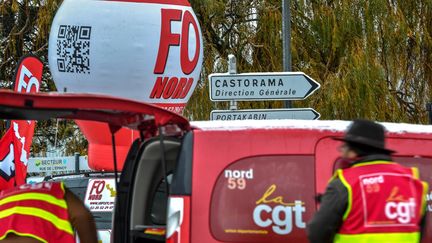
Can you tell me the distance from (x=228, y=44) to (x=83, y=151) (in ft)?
13.3

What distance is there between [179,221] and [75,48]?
9.14 m

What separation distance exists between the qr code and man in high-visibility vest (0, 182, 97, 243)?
327 inches

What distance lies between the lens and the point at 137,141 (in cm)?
557

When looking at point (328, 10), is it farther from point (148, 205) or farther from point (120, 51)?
point (148, 205)

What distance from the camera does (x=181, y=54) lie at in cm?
1395

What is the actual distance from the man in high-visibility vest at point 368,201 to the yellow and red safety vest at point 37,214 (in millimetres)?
1701

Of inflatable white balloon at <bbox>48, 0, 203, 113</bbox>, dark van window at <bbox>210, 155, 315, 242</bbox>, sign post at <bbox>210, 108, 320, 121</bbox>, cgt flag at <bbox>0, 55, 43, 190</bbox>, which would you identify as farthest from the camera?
inflatable white balloon at <bbox>48, 0, 203, 113</bbox>

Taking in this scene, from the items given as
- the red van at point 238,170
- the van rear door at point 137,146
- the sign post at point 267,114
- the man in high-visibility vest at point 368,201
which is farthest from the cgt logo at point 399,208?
the sign post at point 267,114

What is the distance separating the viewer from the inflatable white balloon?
13.3 meters

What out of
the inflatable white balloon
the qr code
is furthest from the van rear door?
the qr code

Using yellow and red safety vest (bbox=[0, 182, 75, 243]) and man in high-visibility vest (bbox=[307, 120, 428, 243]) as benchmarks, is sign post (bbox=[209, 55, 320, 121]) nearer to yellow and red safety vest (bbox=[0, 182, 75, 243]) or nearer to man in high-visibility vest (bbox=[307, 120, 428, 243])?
yellow and red safety vest (bbox=[0, 182, 75, 243])

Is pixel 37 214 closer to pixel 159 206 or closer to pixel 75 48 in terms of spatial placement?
pixel 159 206

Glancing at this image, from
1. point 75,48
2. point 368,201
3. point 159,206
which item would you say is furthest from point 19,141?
point 368,201

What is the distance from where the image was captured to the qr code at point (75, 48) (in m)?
13.4
